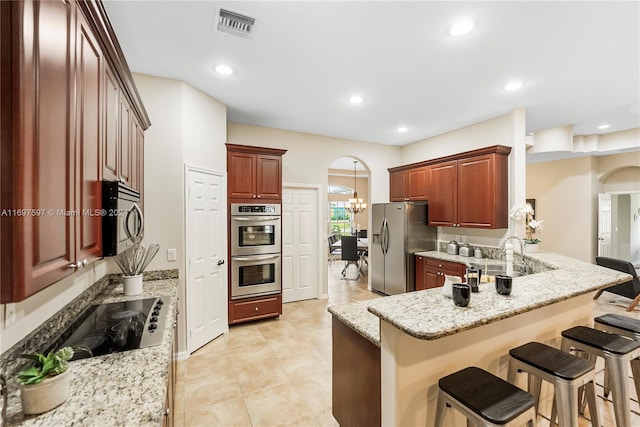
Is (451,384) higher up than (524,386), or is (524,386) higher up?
(451,384)

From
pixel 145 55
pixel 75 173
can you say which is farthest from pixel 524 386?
pixel 145 55

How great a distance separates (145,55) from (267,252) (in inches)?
101

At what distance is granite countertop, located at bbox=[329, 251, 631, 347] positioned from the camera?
127 cm

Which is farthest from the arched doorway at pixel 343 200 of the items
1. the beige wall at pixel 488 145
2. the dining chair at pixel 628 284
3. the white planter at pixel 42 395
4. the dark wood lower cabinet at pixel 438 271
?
the white planter at pixel 42 395

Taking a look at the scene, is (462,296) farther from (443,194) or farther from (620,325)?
(443,194)

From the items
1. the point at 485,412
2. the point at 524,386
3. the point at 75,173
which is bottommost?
the point at 524,386

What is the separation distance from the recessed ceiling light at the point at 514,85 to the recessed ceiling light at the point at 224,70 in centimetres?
300

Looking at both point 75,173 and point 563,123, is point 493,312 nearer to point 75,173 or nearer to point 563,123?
point 75,173

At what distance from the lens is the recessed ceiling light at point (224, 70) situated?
2750 millimetres

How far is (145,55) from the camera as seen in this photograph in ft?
8.28

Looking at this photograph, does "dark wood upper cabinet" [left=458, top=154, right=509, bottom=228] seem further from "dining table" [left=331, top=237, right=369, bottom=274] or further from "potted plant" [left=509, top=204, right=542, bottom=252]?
"dining table" [left=331, top=237, right=369, bottom=274]

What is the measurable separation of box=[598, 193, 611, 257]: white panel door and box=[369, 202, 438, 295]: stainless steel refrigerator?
3949mm

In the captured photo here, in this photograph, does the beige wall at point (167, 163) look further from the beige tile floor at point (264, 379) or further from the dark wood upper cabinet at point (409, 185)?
the dark wood upper cabinet at point (409, 185)

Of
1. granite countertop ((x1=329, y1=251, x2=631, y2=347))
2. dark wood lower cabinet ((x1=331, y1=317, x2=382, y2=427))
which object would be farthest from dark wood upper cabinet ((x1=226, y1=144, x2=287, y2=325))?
granite countertop ((x1=329, y1=251, x2=631, y2=347))
